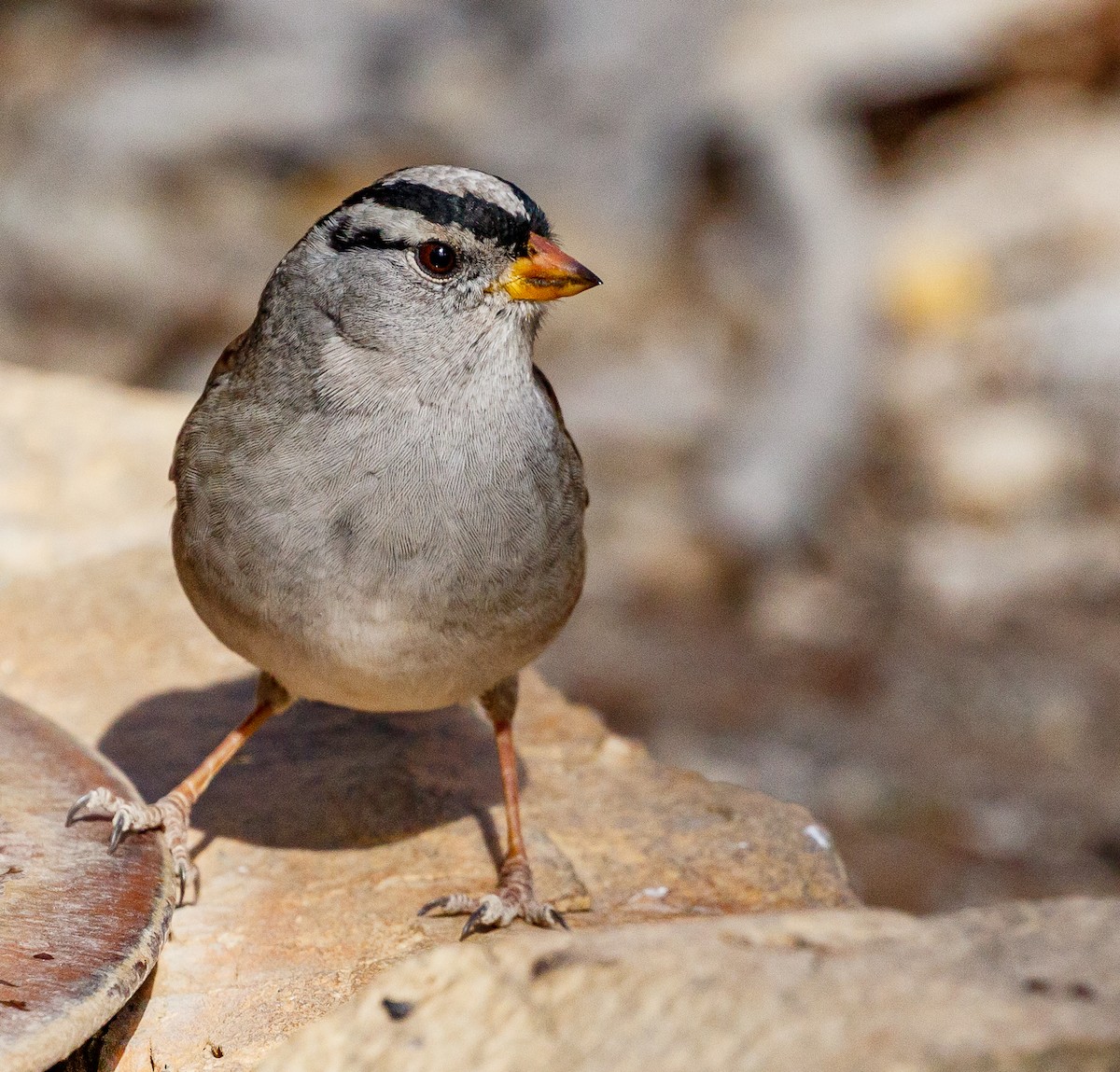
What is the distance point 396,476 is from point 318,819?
117 cm

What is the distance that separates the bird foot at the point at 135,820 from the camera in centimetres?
356

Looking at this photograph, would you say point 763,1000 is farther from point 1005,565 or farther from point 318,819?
point 1005,565

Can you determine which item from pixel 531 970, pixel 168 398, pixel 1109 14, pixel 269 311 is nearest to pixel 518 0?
pixel 1109 14

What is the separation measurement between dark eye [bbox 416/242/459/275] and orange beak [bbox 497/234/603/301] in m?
0.12

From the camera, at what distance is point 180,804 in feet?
13.6

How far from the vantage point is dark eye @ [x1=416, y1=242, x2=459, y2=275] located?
150 inches

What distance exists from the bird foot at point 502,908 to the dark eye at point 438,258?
1.49 metres

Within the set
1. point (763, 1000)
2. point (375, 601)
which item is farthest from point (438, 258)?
point (763, 1000)

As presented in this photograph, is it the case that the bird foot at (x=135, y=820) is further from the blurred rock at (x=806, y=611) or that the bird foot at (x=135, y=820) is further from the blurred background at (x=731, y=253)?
the blurred rock at (x=806, y=611)

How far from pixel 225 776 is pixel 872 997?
8.79 ft

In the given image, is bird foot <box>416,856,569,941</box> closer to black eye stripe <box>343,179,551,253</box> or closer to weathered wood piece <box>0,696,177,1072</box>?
weathered wood piece <box>0,696,177,1072</box>

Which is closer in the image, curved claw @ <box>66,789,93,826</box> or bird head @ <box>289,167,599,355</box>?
curved claw @ <box>66,789,93,826</box>

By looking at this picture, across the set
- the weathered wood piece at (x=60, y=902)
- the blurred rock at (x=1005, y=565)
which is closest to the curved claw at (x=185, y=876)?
the weathered wood piece at (x=60, y=902)

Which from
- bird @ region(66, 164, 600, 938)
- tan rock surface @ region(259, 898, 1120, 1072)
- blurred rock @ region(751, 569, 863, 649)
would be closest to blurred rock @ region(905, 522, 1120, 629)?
blurred rock @ region(751, 569, 863, 649)
